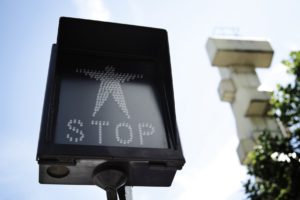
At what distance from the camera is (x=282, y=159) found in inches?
359

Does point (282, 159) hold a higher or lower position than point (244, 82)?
lower

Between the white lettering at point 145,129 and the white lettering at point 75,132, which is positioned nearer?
the white lettering at point 75,132

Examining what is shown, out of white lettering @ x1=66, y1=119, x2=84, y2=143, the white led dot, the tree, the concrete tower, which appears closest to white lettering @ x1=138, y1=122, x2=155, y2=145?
the white led dot

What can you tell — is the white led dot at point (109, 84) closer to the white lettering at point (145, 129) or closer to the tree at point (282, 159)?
the white lettering at point (145, 129)

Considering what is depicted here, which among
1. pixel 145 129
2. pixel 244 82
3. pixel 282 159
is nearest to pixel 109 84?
A: pixel 145 129

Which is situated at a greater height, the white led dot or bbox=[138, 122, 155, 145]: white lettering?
the white led dot

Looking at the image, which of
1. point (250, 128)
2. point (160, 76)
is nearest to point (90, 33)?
Result: point (160, 76)

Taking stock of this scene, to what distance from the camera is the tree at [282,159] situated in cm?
852

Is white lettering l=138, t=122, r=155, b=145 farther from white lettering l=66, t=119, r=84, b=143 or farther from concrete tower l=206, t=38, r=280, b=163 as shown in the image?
concrete tower l=206, t=38, r=280, b=163

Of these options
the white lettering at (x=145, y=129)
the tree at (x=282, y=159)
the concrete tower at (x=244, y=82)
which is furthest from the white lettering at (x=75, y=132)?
the concrete tower at (x=244, y=82)

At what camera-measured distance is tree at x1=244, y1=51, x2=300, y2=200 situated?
8.52 metres

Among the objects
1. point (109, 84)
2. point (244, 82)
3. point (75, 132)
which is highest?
point (244, 82)

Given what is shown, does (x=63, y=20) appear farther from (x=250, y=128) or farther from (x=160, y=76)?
(x=250, y=128)

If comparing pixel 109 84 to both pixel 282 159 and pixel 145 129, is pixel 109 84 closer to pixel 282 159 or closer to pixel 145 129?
pixel 145 129
